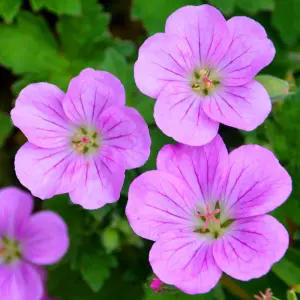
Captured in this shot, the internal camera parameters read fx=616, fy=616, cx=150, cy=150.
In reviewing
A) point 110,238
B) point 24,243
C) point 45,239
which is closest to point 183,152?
point 110,238

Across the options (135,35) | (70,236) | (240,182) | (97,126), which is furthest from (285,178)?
(135,35)

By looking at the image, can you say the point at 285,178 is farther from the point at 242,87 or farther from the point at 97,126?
the point at 97,126

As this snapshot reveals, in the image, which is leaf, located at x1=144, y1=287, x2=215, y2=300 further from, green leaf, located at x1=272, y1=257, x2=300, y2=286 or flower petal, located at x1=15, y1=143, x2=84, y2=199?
flower petal, located at x1=15, y1=143, x2=84, y2=199

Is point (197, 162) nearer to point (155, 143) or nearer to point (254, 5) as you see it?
point (155, 143)

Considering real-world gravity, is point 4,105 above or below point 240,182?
below

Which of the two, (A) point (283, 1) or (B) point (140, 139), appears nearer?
(B) point (140, 139)

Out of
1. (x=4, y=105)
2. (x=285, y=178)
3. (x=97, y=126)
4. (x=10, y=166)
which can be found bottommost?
(x=10, y=166)
